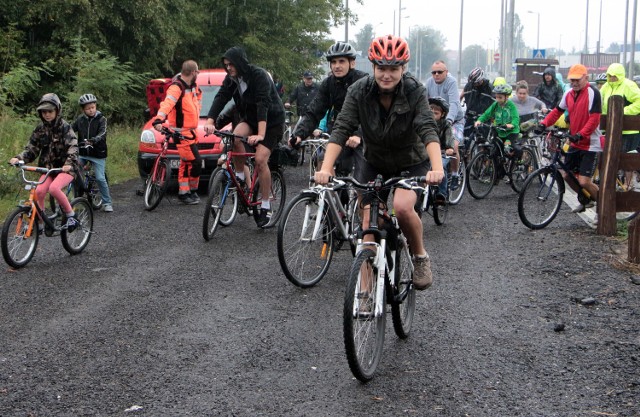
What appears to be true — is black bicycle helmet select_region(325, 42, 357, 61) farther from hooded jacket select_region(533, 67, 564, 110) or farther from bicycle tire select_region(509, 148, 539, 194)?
hooded jacket select_region(533, 67, 564, 110)

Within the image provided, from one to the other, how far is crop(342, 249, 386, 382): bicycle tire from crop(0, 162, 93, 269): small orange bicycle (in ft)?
15.1

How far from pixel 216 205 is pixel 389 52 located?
503 cm

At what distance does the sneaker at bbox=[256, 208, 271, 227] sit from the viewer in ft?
36.7

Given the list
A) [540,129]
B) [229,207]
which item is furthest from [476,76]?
[229,207]

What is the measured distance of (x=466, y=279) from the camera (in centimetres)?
867

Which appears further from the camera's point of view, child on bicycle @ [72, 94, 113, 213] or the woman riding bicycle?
child on bicycle @ [72, 94, 113, 213]

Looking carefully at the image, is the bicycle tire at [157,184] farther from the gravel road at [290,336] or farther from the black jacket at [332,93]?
the black jacket at [332,93]

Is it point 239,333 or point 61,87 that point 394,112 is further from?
point 61,87

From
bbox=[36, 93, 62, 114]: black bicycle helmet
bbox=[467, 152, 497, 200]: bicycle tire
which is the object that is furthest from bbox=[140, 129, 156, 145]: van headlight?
bbox=[467, 152, 497, 200]: bicycle tire

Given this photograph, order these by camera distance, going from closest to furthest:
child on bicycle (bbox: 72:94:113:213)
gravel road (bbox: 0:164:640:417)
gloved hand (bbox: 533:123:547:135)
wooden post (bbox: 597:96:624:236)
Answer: gravel road (bbox: 0:164:640:417) → wooden post (bbox: 597:96:624:236) → gloved hand (bbox: 533:123:547:135) → child on bicycle (bbox: 72:94:113:213)

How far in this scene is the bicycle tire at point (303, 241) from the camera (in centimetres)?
793

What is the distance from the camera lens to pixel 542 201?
38.7ft

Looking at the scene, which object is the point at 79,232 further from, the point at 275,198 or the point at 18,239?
the point at 275,198

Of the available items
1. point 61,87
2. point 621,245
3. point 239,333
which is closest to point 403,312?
point 239,333
